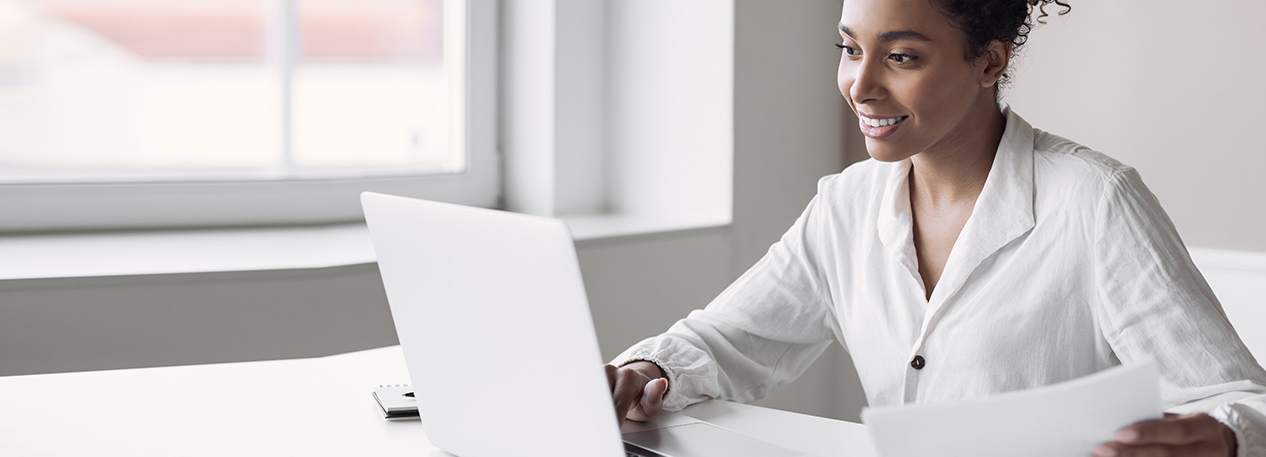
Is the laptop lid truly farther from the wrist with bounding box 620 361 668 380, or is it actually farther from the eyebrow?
the eyebrow

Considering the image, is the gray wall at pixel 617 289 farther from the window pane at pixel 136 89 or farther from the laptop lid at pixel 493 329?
the laptop lid at pixel 493 329

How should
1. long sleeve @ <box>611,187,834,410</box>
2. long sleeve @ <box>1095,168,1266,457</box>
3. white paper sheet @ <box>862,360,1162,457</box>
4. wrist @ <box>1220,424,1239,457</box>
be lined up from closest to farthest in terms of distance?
white paper sheet @ <box>862,360,1162,457</box> → wrist @ <box>1220,424,1239,457</box> → long sleeve @ <box>1095,168,1266,457</box> → long sleeve @ <box>611,187,834,410</box>

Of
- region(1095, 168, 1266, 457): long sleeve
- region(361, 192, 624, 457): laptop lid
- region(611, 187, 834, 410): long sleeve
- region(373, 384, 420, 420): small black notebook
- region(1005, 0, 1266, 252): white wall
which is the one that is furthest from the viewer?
region(1005, 0, 1266, 252): white wall

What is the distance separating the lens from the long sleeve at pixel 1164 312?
950mm

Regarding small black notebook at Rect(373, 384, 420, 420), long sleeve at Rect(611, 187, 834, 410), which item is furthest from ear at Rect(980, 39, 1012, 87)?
small black notebook at Rect(373, 384, 420, 420)

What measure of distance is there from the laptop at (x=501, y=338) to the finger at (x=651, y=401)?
0.05m

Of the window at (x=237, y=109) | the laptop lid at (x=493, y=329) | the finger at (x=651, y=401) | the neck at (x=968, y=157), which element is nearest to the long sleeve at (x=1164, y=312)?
the neck at (x=968, y=157)

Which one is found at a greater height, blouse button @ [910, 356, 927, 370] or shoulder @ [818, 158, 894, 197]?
shoulder @ [818, 158, 894, 197]

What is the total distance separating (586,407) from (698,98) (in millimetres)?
1572

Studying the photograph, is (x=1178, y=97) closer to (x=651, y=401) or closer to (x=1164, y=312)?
(x=1164, y=312)

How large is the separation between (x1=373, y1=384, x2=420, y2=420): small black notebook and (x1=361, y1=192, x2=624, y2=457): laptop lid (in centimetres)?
12

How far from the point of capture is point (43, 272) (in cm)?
153

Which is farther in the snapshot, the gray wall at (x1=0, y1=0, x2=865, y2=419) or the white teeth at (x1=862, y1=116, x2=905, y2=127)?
the gray wall at (x1=0, y1=0, x2=865, y2=419)

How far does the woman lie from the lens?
1020 millimetres
